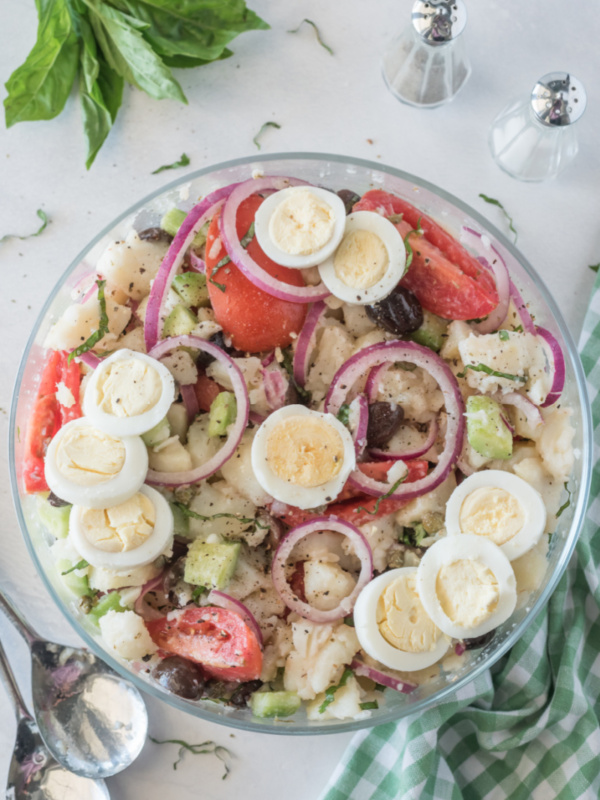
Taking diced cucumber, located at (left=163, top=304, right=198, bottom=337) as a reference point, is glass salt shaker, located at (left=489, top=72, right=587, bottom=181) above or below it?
above

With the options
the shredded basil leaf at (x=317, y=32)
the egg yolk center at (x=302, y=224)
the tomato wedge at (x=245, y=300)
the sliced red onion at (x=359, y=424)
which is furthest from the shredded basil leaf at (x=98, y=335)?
the shredded basil leaf at (x=317, y=32)

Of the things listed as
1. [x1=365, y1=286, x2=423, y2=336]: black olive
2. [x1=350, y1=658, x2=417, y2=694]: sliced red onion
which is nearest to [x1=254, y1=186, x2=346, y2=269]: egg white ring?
[x1=365, y1=286, x2=423, y2=336]: black olive

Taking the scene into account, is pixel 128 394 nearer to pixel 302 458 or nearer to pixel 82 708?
pixel 302 458

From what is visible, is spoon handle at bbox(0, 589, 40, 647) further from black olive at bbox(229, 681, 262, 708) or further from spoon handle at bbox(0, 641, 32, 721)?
black olive at bbox(229, 681, 262, 708)

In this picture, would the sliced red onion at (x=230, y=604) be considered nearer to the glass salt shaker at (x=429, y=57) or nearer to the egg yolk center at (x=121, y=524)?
the egg yolk center at (x=121, y=524)

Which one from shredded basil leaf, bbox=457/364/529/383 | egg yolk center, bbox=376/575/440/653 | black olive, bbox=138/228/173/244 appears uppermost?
shredded basil leaf, bbox=457/364/529/383

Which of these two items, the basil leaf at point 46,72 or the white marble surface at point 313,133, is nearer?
the basil leaf at point 46,72
